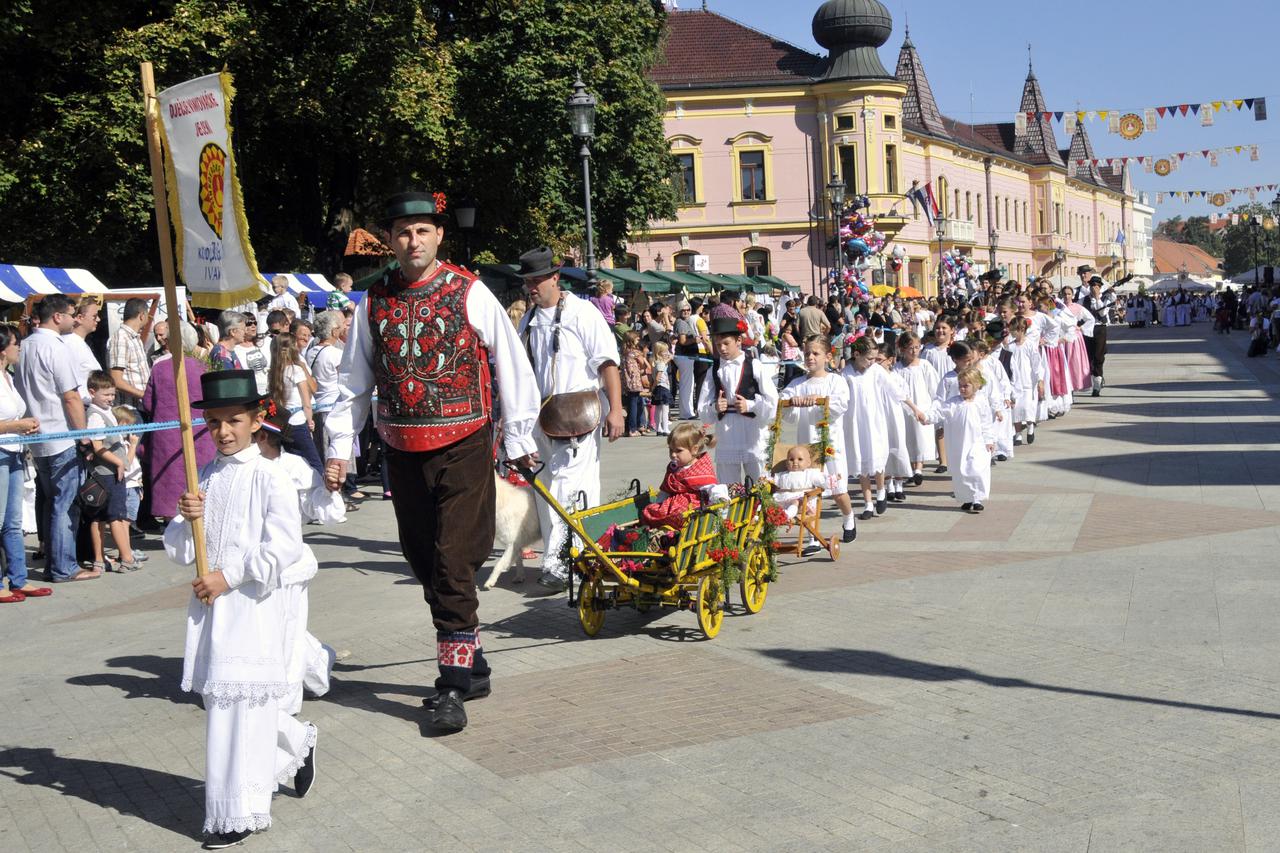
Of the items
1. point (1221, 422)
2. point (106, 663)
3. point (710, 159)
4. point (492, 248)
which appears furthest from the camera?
point (710, 159)

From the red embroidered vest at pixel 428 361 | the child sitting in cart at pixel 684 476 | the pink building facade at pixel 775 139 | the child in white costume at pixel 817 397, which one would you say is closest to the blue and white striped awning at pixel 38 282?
the child in white costume at pixel 817 397

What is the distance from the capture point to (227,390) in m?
5.02

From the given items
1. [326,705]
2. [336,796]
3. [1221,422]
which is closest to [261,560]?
[336,796]

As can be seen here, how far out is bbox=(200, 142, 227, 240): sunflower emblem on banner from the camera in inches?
202

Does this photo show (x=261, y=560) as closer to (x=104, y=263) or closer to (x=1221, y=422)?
(x=1221, y=422)

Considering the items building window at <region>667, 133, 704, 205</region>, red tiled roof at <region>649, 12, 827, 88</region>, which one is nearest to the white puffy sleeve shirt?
building window at <region>667, 133, 704, 205</region>

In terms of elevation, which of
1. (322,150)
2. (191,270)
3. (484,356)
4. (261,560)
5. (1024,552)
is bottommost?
(1024,552)

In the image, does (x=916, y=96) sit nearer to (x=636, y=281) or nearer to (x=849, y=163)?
(x=849, y=163)

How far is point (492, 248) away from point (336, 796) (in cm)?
2899

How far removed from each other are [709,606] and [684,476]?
3.47 ft

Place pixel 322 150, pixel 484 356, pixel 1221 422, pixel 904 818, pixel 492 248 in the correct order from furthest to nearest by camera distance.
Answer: pixel 492 248 < pixel 322 150 < pixel 1221 422 < pixel 484 356 < pixel 904 818

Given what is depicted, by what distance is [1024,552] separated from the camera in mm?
9789

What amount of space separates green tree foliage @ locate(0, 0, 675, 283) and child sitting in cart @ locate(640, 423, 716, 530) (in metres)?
18.3

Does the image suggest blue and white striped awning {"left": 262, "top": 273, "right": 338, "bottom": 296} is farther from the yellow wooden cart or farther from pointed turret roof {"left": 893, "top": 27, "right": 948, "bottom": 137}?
pointed turret roof {"left": 893, "top": 27, "right": 948, "bottom": 137}
